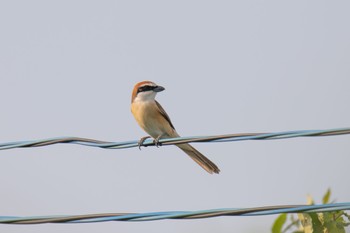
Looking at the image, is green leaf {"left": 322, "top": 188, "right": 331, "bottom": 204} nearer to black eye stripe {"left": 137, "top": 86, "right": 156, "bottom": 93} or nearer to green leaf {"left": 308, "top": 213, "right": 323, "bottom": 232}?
green leaf {"left": 308, "top": 213, "right": 323, "bottom": 232}

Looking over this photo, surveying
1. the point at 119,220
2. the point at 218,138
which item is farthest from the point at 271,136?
the point at 119,220

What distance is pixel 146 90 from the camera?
10.2 m

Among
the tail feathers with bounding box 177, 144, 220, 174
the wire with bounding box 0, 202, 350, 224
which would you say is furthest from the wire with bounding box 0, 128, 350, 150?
the tail feathers with bounding box 177, 144, 220, 174

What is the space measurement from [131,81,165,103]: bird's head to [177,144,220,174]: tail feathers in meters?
0.92

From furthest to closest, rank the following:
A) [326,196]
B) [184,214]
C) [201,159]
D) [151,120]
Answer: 1. [151,120]
2. [201,159]
3. [326,196]
4. [184,214]

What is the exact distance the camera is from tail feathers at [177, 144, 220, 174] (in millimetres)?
9461

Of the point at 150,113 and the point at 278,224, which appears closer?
the point at 278,224

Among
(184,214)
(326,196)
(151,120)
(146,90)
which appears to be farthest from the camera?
(146,90)

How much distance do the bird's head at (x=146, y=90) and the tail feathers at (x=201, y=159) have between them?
92 cm

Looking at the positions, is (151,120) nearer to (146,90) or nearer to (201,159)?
(146,90)

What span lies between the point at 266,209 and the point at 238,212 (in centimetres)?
20

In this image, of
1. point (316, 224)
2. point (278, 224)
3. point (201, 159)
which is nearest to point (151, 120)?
point (201, 159)

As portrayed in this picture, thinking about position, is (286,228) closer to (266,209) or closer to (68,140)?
(266,209)

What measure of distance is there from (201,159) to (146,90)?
136 centimetres
